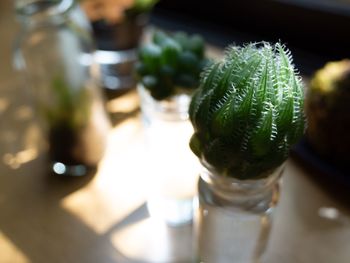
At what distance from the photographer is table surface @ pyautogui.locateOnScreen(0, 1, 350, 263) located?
0.56 meters

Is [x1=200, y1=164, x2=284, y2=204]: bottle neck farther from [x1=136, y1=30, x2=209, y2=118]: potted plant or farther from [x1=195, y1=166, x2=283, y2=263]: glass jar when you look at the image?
[x1=136, y1=30, x2=209, y2=118]: potted plant

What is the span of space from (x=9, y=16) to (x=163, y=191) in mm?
637

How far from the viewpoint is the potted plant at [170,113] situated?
53 centimetres

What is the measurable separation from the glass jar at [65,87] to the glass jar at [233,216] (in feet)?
0.73

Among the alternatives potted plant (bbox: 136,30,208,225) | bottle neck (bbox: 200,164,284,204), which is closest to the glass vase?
potted plant (bbox: 136,30,208,225)

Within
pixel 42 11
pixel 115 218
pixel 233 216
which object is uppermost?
pixel 42 11

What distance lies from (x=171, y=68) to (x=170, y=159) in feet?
0.38

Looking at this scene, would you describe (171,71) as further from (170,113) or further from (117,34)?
(117,34)

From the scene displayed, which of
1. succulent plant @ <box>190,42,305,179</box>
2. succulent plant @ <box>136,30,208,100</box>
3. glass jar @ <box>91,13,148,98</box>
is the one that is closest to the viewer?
succulent plant @ <box>190,42,305,179</box>

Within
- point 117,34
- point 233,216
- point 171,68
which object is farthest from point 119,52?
point 233,216

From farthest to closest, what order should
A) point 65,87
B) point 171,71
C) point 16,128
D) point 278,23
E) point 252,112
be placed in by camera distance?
point 278,23, point 16,128, point 65,87, point 171,71, point 252,112

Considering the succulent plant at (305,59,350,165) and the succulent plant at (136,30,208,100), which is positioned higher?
the succulent plant at (136,30,208,100)

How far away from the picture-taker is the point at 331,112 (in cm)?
58

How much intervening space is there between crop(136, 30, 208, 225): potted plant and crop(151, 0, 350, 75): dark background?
10.0 inches
